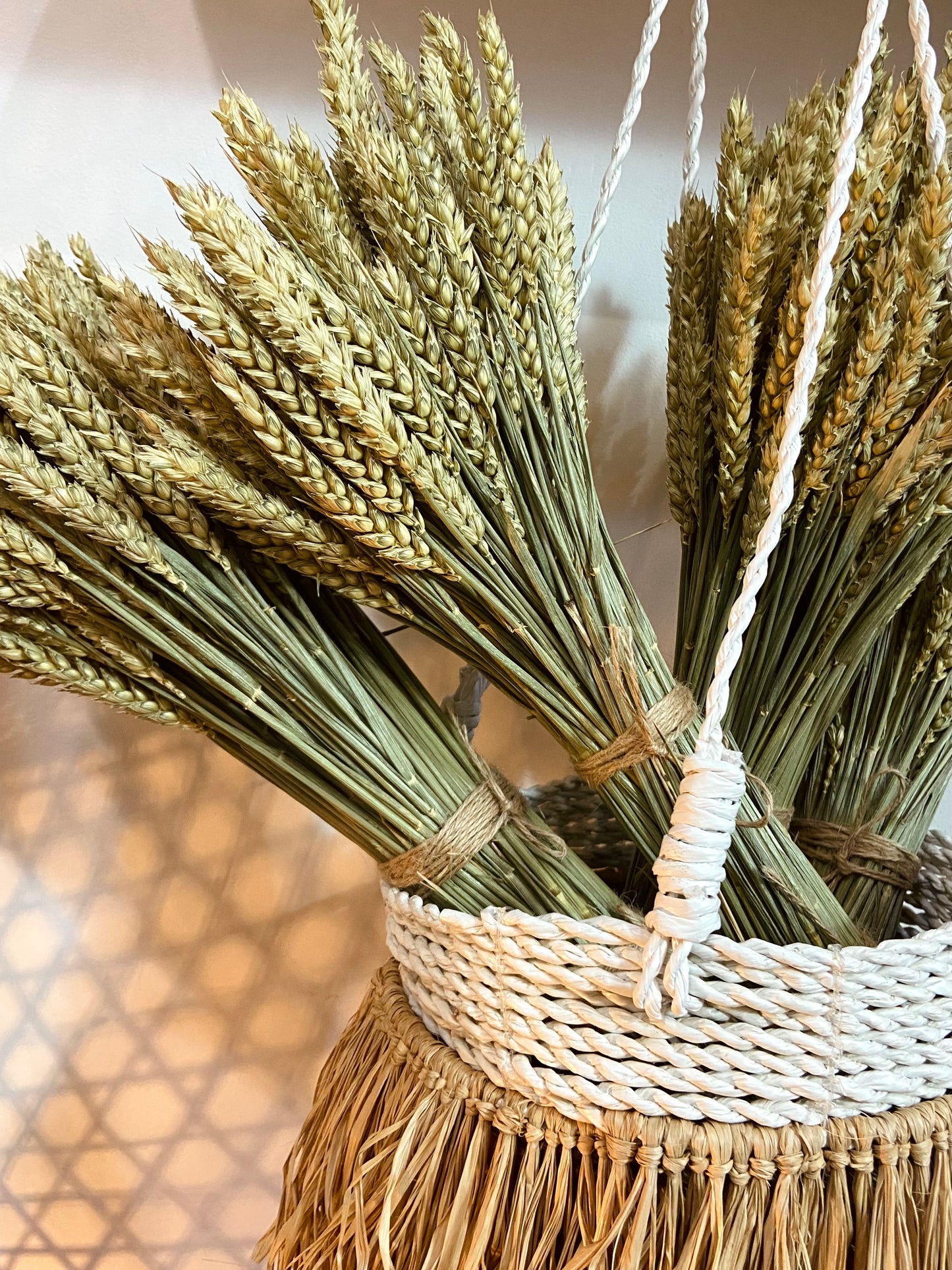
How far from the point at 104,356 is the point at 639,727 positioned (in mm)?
402

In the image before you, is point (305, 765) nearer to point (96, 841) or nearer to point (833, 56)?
point (96, 841)

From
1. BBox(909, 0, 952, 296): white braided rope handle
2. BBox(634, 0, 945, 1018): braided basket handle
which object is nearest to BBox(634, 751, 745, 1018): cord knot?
BBox(634, 0, 945, 1018): braided basket handle

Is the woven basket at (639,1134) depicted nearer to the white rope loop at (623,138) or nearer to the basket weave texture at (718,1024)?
the basket weave texture at (718,1024)

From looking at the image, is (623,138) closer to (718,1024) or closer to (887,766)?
(887,766)

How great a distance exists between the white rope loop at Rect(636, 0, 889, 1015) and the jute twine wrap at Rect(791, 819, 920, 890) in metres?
0.20

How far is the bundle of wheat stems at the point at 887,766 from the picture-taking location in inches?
24.5

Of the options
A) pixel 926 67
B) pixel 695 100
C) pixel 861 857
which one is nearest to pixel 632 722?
pixel 861 857

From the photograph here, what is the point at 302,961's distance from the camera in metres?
0.86

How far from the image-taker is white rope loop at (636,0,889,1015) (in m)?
0.45

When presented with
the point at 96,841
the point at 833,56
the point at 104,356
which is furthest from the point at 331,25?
the point at 96,841

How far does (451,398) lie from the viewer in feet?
1.70

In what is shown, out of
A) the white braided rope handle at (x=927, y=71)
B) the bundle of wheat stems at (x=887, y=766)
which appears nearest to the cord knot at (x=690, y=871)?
the bundle of wheat stems at (x=887, y=766)

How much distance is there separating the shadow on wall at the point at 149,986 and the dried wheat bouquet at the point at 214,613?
288mm

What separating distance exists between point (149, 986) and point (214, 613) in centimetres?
49
